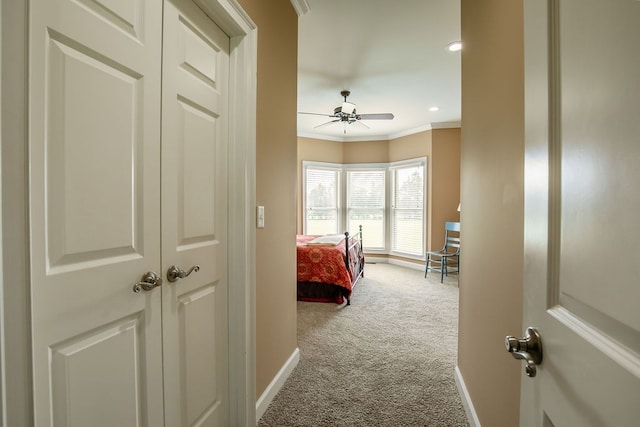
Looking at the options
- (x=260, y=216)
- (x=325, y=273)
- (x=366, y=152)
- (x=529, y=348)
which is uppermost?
(x=366, y=152)

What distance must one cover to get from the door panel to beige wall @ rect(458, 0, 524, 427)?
1.29 metres

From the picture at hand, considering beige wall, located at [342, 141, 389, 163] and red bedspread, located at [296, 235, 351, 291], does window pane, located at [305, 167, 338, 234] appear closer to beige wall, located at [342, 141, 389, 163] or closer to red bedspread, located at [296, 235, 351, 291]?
beige wall, located at [342, 141, 389, 163]

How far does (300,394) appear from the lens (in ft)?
6.44

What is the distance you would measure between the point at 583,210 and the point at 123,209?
3.76 ft

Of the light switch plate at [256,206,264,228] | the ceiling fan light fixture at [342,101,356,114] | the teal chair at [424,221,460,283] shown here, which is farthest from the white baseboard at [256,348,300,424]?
the teal chair at [424,221,460,283]

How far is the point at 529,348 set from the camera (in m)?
0.66

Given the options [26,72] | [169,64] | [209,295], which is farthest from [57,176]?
[209,295]

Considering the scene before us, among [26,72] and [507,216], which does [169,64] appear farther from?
[507,216]

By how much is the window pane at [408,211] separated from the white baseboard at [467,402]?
13.1 ft

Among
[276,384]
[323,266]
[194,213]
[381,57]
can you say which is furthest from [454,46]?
[276,384]

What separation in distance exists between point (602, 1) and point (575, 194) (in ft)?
0.97

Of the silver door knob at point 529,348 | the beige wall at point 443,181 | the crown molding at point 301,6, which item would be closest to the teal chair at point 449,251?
the beige wall at point 443,181

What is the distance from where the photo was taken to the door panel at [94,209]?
2.39 ft

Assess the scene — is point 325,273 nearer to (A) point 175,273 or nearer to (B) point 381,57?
(B) point 381,57
